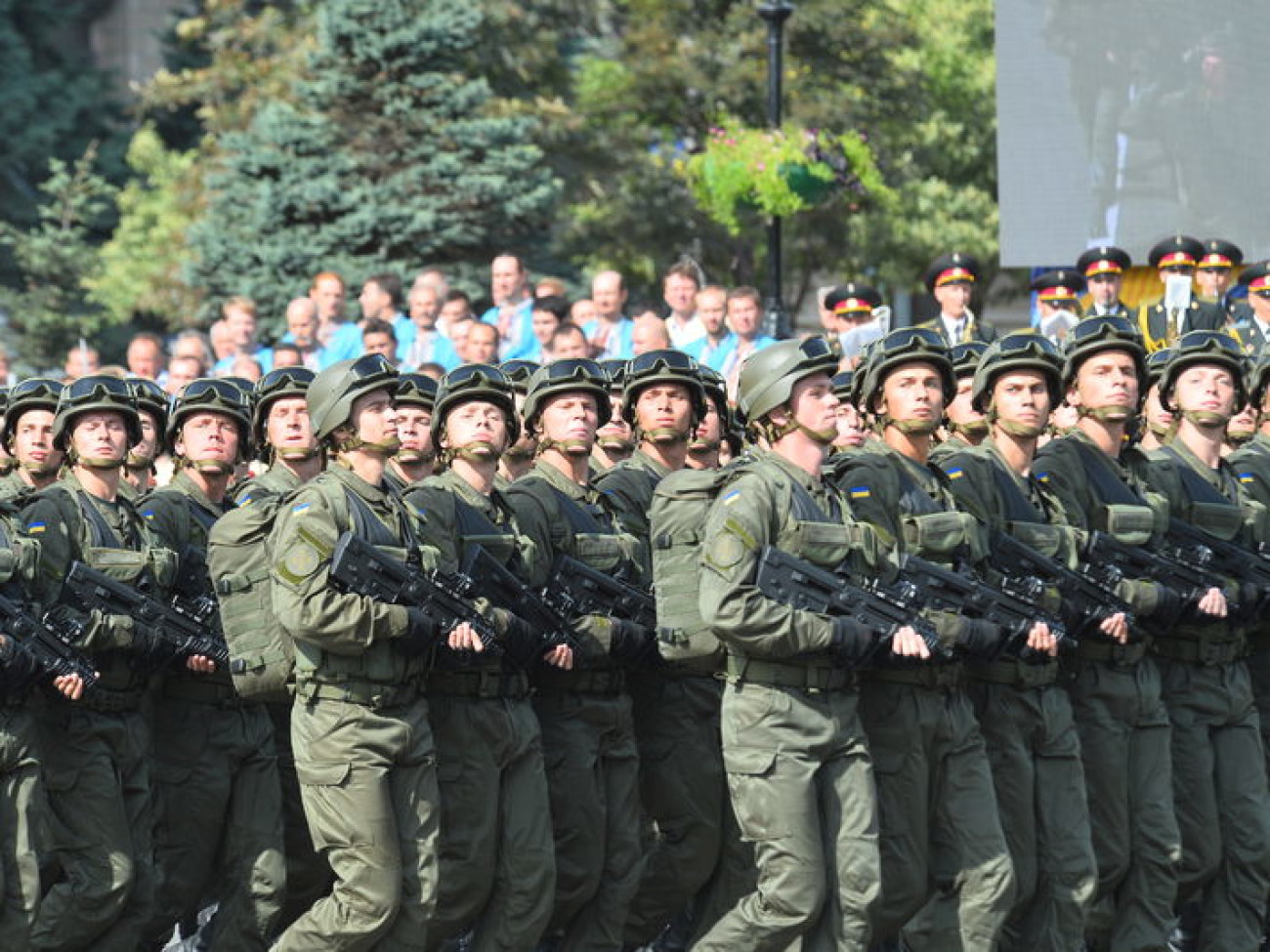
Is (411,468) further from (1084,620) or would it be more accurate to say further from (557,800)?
(1084,620)

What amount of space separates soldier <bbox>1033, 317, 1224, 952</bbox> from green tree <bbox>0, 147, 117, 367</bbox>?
774 inches

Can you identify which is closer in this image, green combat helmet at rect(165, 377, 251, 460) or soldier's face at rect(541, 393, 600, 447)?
soldier's face at rect(541, 393, 600, 447)

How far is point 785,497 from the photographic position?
970 centimetres

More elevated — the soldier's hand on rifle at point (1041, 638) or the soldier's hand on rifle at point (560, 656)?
the soldier's hand on rifle at point (1041, 638)

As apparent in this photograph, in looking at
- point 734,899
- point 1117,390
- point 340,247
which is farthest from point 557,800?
point 340,247

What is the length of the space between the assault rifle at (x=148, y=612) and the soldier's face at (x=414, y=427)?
1.11 metres

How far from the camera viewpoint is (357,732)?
9633 mm

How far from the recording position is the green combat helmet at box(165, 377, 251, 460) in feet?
37.9

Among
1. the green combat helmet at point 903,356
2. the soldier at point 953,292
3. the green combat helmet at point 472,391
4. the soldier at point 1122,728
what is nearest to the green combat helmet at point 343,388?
the green combat helmet at point 472,391

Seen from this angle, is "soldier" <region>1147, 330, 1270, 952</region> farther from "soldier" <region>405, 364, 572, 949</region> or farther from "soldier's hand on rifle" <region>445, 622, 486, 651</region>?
"soldier's hand on rifle" <region>445, 622, 486, 651</region>

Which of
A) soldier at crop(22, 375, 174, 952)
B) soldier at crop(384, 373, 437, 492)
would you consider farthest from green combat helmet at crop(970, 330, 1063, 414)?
soldier at crop(22, 375, 174, 952)

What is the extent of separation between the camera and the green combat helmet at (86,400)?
10898 mm

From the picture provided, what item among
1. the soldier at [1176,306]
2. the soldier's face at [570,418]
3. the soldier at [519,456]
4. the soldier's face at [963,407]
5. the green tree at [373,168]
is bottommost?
the green tree at [373,168]

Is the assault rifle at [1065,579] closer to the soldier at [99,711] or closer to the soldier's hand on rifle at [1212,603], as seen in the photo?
the soldier's hand on rifle at [1212,603]
